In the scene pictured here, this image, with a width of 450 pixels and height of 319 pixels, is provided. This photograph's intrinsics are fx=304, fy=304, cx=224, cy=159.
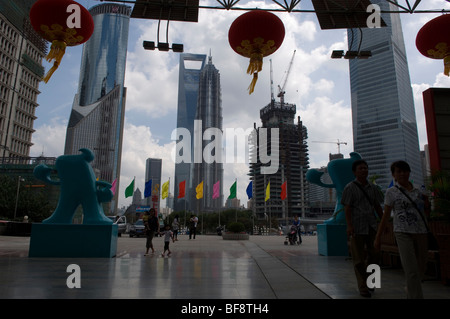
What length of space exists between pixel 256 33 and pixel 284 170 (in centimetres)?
14731

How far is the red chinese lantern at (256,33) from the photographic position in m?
6.22

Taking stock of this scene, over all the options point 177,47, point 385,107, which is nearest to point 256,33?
point 177,47

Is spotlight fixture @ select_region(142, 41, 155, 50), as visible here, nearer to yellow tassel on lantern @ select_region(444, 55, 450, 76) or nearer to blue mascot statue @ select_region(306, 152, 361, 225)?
blue mascot statue @ select_region(306, 152, 361, 225)

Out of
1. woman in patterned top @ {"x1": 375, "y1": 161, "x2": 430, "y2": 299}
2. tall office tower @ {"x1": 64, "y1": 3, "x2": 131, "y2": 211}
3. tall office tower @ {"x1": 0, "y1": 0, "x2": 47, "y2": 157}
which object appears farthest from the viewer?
tall office tower @ {"x1": 64, "y1": 3, "x2": 131, "y2": 211}

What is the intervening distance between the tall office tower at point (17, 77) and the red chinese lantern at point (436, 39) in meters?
74.6

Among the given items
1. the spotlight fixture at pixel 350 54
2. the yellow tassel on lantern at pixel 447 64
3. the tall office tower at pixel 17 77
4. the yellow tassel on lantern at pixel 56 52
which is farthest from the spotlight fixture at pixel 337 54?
the tall office tower at pixel 17 77

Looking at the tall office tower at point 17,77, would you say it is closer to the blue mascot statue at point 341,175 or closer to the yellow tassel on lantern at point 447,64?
the blue mascot statue at point 341,175

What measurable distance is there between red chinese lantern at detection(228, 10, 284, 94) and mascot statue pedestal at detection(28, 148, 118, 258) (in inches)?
233

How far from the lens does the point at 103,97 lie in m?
139

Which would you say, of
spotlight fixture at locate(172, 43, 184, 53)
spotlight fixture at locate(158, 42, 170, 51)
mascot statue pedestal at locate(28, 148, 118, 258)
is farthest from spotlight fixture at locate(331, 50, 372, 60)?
mascot statue pedestal at locate(28, 148, 118, 258)

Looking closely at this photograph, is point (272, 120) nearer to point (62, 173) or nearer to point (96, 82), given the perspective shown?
point (96, 82)

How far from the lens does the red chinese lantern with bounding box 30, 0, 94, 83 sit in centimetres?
599

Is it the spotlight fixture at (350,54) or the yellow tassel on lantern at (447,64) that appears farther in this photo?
the spotlight fixture at (350,54)

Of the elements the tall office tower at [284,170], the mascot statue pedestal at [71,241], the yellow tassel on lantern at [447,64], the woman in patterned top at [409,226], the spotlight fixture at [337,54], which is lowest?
the mascot statue pedestal at [71,241]
